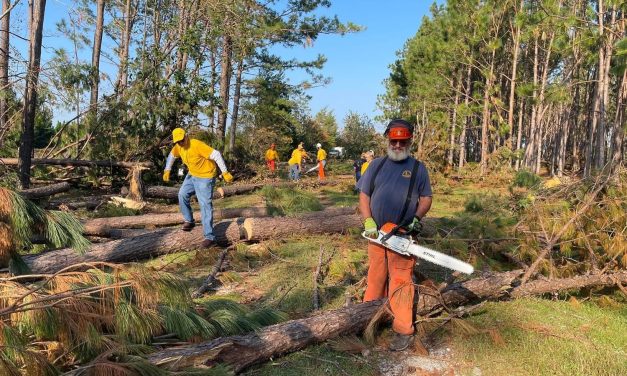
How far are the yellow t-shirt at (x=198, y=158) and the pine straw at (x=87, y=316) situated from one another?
395 centimetres

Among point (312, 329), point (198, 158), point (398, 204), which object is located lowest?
point (312, 329)

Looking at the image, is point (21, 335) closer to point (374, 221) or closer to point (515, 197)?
point (374, 221)

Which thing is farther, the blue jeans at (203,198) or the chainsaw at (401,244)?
the blue jeans at (203,198)

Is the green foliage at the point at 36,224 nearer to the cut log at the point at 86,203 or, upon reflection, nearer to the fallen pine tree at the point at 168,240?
the fallen pine tree at the point at 168,240

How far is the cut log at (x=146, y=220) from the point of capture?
703cm

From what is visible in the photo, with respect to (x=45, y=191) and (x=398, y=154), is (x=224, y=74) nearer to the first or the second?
(x=45, y=191)

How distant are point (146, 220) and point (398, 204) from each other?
215 inches

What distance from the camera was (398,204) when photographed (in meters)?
3.60

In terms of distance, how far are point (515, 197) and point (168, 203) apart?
7830 mm

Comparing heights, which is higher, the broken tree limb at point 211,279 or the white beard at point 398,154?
the white beard at point 398,154

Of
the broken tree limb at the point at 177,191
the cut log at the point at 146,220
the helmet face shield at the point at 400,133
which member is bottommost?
the cut log at the point at 146,220

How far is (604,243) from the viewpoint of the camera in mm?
4625

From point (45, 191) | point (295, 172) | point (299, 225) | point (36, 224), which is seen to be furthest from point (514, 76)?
point (36, 224)

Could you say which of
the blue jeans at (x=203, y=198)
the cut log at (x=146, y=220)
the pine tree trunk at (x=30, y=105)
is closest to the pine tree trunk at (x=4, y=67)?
the pine tree trunk at (x=30, y=105)
